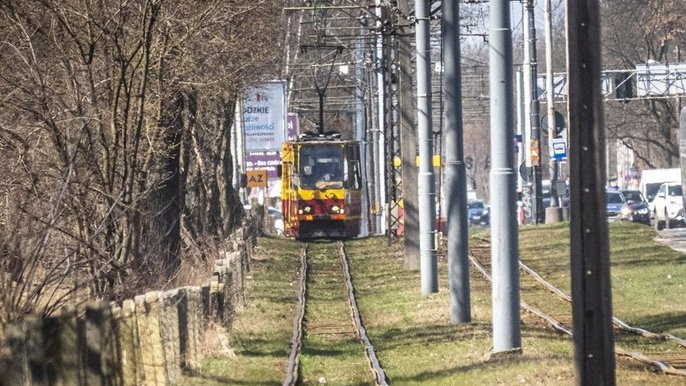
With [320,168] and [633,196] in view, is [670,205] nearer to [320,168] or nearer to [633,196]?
[633,196]

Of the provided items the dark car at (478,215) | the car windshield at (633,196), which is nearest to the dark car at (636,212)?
the car windshield at (633,196)

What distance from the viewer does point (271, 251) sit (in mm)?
38438

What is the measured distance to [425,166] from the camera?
23328 mm

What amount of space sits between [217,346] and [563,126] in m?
→ 28.6

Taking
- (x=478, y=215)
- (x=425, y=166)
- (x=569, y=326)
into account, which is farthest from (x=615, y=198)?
(x=569, y=326)

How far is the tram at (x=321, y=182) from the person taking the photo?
1745 inches

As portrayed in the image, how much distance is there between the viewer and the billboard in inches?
1660

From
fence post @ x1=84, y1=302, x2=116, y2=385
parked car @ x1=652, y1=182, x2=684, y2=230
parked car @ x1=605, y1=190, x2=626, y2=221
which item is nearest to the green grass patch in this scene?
fence post @ x1=84, y1=302, x2=116, y2=385

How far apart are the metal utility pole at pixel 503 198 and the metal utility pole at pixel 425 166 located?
784 cm

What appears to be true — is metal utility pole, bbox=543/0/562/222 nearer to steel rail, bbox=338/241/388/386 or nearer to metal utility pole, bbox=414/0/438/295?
steel rail, bbox=338/241/388/386

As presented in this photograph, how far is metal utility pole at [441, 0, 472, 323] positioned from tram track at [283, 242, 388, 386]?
1347mm

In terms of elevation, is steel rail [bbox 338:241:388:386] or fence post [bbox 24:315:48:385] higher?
fence post [bbox 24:315:48:385]

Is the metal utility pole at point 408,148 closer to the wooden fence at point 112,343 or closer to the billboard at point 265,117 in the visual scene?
the billboard at point 265,117

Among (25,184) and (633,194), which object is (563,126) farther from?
(25,184)
